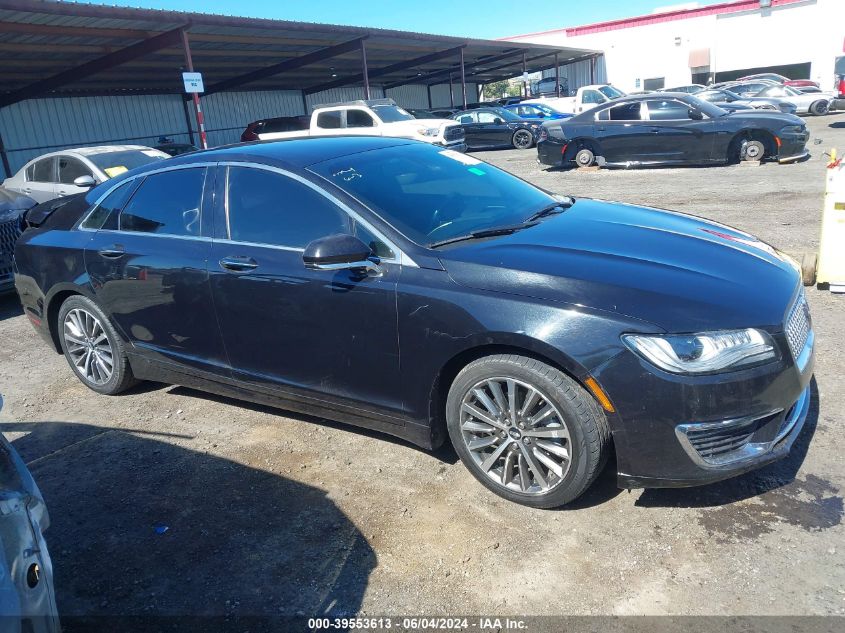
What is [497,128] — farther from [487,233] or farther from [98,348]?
[487,233]

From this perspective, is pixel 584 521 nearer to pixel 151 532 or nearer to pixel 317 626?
pixel 317 626

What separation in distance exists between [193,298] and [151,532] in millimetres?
1344

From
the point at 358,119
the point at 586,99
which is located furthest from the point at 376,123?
the point at 586,99

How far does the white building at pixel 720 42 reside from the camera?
39875mm

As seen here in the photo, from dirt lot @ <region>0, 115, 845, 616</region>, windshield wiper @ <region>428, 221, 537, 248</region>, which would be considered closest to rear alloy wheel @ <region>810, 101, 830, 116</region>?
dirt lot @ <region>0, 115, 845, 616</region>

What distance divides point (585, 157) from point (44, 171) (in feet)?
35.1

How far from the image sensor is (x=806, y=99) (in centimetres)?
2591

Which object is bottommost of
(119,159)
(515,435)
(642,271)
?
(515,435)

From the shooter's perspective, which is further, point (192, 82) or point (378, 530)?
point (192, 82)

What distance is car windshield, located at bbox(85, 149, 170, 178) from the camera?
10.6 meters

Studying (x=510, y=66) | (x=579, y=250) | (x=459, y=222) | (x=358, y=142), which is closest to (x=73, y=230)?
(x=358, y=142)

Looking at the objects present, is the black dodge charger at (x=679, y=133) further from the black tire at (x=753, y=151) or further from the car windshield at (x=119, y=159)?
the car windshield at (x=119, y=159)

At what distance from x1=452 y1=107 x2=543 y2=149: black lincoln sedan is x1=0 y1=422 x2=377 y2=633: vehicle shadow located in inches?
818

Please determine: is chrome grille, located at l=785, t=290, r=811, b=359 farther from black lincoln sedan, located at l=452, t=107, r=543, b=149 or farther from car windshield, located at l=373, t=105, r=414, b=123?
black lincoln sedan, located at l=452, t=107, r=543, b=149
